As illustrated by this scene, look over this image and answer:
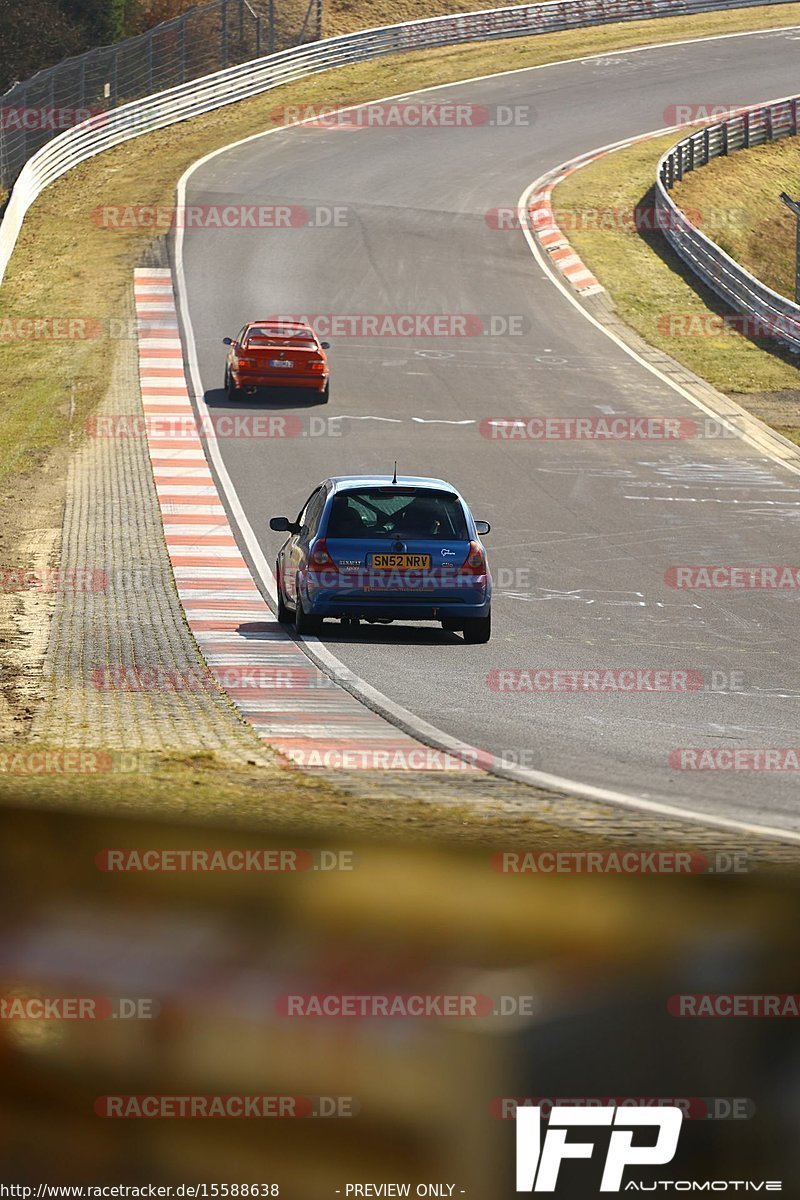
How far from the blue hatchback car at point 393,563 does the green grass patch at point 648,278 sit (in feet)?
63.3

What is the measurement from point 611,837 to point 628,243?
40.4 meters

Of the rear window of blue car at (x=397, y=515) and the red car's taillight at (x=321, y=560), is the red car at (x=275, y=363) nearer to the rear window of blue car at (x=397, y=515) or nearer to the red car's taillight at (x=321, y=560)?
the rear window of blue car at (x=397, y=515)

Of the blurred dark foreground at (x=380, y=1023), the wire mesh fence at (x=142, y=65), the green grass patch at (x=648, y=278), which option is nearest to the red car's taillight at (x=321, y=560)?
the blurred dark foreground at (x=380, y=1023)

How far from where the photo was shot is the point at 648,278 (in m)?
43.3

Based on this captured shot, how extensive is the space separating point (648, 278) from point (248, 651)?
101ft

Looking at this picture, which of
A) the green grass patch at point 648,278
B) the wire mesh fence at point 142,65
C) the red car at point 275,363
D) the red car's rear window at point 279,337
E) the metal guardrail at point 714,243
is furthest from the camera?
the wire mesh fence at point 142,65

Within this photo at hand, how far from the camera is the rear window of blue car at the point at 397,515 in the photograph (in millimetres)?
15906

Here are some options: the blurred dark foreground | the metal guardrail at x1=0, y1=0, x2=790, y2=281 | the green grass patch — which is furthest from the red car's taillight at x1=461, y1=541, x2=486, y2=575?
the metal guardrail at x1=0, y1=0, x2=790, y2=281

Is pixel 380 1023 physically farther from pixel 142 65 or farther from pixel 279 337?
pixel 142 65

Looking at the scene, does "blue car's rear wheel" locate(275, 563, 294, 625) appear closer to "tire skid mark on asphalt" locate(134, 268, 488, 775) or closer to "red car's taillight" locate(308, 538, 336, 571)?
"tire skid mark on asphalt" locate(134, 268, 488, 775)

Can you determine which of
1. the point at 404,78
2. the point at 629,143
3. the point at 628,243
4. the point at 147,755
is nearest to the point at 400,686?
the point at 147,755

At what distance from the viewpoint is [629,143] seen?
56.7 metres

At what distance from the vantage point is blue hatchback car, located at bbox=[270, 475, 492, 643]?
1565cm

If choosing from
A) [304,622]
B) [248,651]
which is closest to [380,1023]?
[248,651]
